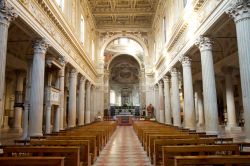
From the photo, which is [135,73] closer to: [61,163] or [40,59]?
[40,59]

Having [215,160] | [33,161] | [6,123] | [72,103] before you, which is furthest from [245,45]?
[6,123]

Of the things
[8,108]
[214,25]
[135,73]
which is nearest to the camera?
[214,25]

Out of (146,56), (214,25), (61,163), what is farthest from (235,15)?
(146,56)

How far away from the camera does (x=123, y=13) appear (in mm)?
24828

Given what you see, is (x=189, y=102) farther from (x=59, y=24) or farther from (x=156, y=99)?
(x=156, y=99)

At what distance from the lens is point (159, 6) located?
71.5 ft

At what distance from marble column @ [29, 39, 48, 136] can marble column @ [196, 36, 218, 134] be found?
7125mm

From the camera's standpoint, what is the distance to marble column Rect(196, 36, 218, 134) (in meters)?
9.74

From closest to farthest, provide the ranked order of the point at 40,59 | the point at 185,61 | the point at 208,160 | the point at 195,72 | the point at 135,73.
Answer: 1. the point at 208,160
2. the point at 40,59
3. the point at 185,61
4. the point at 195,72
5. the point at 135,73

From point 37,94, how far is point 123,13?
56.8ft

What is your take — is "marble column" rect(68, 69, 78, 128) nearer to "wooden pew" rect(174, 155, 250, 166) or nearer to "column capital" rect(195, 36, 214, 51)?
"column capital" rect(195, 36, 214, 51)

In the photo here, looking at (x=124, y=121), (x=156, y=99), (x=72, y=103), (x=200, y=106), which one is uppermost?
(x=156, y=99)

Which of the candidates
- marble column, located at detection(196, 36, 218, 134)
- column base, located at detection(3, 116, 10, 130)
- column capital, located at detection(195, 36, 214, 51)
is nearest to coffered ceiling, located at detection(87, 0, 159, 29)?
column base, located at detection(3, 116, 10, 130)

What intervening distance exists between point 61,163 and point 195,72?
66.3ft
